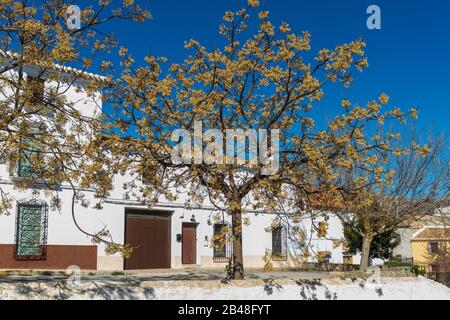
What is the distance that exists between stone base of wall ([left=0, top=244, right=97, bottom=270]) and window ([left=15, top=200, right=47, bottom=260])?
20 cm

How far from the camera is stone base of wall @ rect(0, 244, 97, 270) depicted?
762 inches

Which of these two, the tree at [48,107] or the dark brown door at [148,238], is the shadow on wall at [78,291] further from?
the dark brown door at [148,238]

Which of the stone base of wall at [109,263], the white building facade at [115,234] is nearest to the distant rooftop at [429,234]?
the white building facade at [115,234]

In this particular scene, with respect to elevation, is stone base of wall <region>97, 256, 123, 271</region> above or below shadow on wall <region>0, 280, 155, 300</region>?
below

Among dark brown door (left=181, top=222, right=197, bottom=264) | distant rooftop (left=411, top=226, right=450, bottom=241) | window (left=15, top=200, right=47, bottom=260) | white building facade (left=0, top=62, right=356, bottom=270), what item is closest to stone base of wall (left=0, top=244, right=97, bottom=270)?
white building facade (left=0, top=62, right=356, bottom=270)

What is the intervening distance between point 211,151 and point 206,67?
2244 millimetres

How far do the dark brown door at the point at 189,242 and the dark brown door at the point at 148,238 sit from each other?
0.98m

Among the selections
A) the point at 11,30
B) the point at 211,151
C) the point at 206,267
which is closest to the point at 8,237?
the point at 206,267

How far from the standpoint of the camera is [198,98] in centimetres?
1110

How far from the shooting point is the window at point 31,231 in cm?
1978

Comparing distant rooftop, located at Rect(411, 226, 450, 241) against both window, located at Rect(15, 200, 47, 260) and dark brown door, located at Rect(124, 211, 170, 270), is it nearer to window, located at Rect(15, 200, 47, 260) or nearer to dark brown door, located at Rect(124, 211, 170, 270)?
dark brown door, located at Rect(124, 211, 170, 270)

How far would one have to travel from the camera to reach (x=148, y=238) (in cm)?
2423

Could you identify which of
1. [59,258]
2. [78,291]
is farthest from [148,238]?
[78,291]

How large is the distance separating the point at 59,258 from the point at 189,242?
23.1ft
